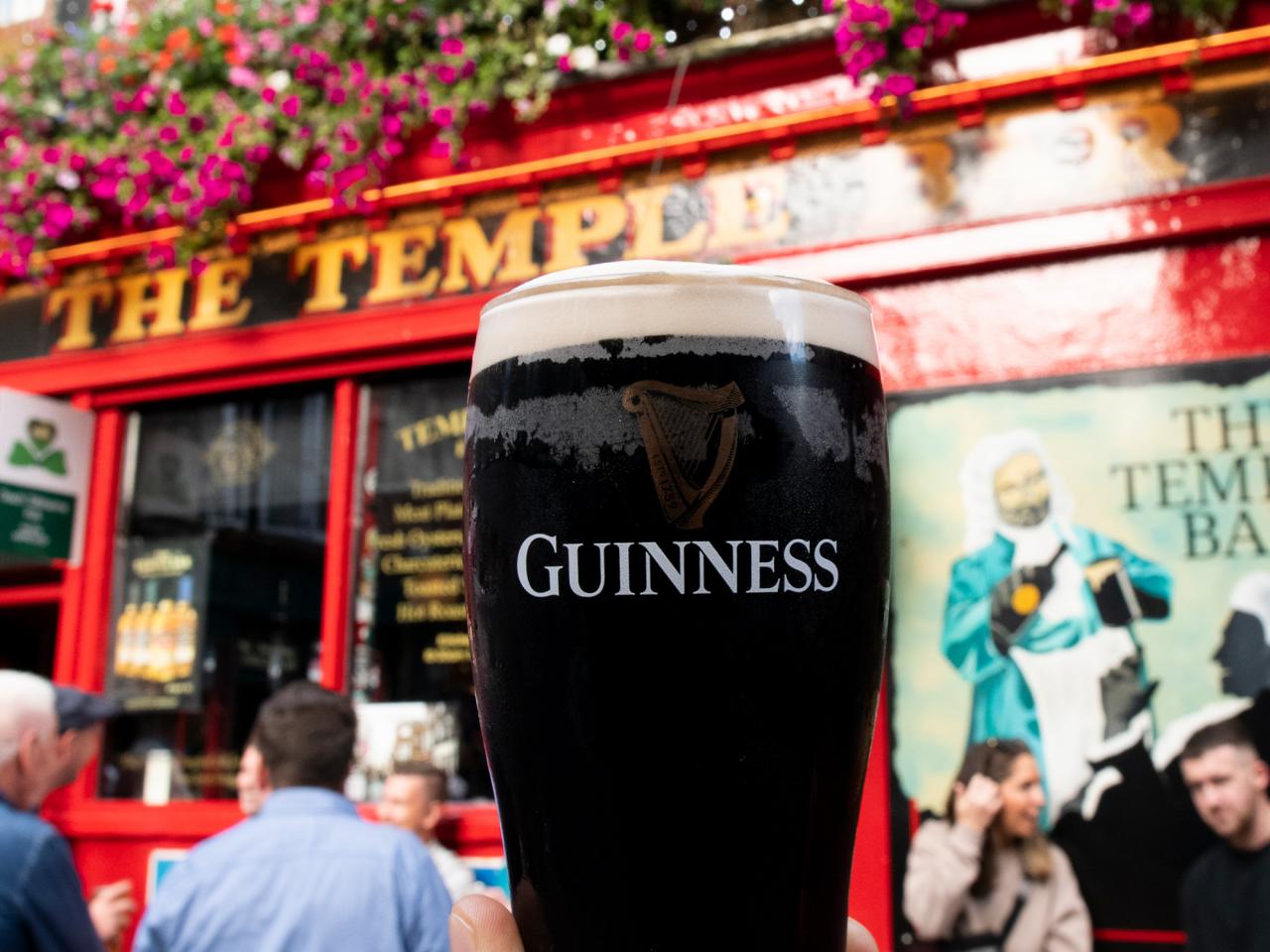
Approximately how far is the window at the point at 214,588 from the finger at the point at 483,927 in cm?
341

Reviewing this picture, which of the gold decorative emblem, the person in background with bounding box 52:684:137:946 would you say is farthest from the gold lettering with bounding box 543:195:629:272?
the person in background with bounding box 52:684:137:946

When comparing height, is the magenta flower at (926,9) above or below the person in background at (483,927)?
above

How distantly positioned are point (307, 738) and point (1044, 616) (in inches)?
73.7

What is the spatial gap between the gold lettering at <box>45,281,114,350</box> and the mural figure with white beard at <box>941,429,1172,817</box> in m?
3.20

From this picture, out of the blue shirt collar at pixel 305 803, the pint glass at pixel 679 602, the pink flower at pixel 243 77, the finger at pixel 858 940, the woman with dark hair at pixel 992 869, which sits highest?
the pink flower at pixel 243 77

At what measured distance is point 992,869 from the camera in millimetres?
3262

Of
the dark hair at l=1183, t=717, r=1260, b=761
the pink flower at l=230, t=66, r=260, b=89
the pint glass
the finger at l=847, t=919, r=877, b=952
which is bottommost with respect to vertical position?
the finger at l=847, t=919, r=877, b=952

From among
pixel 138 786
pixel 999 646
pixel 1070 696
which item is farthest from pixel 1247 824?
pixel 138 786

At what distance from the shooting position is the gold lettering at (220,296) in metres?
4.41

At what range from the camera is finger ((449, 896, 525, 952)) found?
861mm

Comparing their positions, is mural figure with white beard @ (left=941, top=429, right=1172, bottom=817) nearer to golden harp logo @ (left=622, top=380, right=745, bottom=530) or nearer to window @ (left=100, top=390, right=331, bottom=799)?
window @ (left=100, top=390, right=331, bottom=799)

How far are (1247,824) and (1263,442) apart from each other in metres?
0.94

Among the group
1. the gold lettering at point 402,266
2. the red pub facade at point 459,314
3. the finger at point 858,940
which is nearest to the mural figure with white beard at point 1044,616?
the red pub facade at point 459,314

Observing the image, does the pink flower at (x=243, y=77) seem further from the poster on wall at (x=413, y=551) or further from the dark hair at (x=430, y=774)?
the dark hair at (x=430, y=774)
